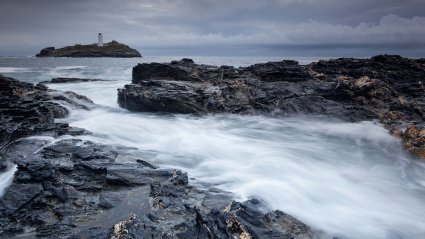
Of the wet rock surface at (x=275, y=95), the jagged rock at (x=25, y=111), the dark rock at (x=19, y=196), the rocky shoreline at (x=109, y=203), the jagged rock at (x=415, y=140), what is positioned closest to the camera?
the rocky shoreline at (x=109, y=203)

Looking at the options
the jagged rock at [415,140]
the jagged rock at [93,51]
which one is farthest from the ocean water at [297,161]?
the jagged rock at [93,51]

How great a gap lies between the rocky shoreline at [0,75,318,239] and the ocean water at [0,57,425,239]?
68 centimetres

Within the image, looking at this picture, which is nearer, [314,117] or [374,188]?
[374,188]

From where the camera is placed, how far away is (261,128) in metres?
14.2

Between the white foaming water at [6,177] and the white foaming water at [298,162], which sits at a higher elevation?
the white foaming water at [6,177]

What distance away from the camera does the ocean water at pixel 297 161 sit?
663cm

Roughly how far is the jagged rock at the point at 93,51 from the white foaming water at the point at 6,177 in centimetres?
12516

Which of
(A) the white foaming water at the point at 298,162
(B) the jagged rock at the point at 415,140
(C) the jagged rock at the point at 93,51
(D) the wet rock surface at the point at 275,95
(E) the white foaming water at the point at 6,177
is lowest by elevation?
(A) the white foaming water at the point at 298,162

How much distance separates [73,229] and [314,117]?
40.9 ft

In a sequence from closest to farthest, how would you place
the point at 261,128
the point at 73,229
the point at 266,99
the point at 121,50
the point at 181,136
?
the point at 73,229 → the point at 181,136 → the point at 261,128 → the point at 266,99 → the point at 121,50

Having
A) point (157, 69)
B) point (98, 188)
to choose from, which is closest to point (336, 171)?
point (98, 188)

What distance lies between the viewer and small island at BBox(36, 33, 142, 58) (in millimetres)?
124625

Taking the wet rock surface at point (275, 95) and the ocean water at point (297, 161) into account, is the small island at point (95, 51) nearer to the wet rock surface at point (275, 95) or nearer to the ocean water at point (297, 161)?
the wet rock surface at point (275, 95)

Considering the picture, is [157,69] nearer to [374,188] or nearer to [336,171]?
[336,171]
